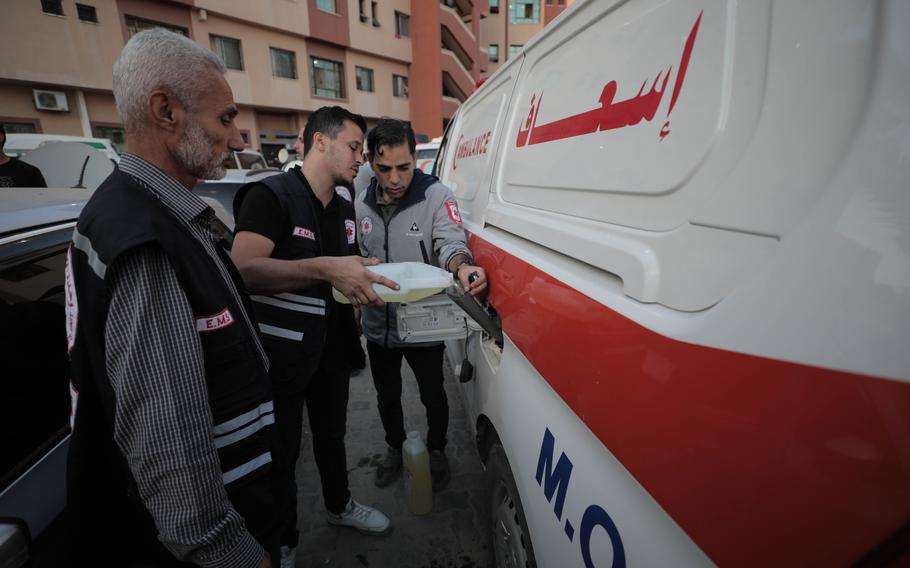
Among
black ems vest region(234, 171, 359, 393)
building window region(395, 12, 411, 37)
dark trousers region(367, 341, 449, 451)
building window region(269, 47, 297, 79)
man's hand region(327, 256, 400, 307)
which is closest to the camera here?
man's hand region(327, 256, 400, 307)

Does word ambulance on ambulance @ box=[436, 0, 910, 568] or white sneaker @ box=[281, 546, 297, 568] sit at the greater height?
word ambulance on ambulance @ box=[436, 0, 910, 568]

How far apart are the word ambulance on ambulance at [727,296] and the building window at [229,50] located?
1792cm

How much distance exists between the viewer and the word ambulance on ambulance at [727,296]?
41cm

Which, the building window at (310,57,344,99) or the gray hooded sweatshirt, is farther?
the building window at (310,57,344,99)

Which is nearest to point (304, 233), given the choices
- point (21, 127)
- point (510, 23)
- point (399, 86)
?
point (21, 127)

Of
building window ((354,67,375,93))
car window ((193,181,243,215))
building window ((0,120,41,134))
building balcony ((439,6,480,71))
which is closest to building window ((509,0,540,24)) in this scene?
building balcony ((439,6,480,71))

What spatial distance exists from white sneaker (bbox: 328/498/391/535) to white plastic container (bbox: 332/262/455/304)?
1213 millimetres

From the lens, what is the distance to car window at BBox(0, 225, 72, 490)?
3.51 ft

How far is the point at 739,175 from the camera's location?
572 millimetres

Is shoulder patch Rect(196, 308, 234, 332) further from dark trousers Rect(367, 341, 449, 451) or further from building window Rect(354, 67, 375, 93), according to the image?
building window Rect(354, 67, 375, 93)

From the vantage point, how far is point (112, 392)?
0.84 meters

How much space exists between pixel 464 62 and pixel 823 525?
93.7 ft

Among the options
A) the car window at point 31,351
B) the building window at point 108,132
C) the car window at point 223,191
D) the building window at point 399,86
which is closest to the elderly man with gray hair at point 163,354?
the car window at point 31,351

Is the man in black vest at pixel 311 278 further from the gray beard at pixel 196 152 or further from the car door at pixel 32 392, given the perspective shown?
the car door at pixel 32 392
